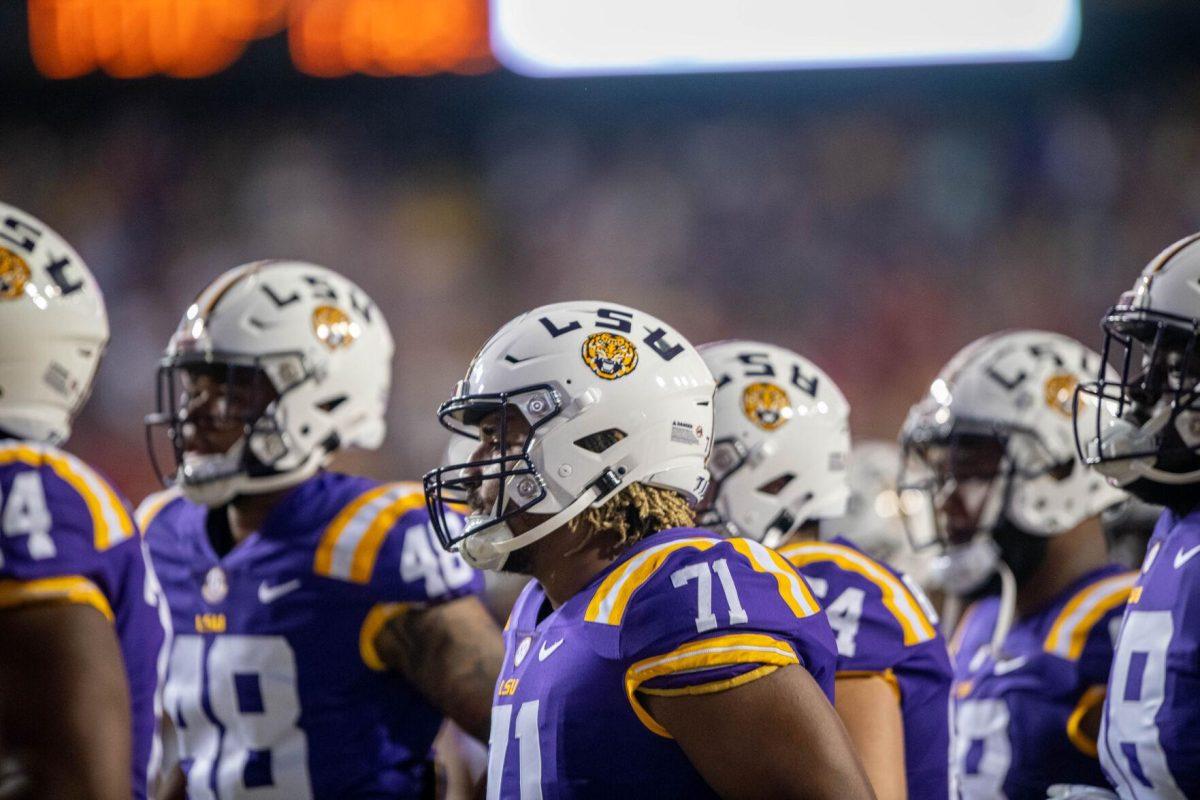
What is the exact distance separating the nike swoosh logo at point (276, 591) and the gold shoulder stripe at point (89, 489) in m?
0.40

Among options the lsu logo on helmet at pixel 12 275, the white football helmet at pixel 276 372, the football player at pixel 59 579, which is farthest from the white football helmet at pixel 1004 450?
the lsu logo on helmet at pixel 12 275

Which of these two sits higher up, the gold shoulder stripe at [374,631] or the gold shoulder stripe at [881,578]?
the gold shoulder stripe at [881,578]

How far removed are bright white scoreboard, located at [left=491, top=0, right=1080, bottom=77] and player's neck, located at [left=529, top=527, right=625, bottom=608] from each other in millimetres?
7182

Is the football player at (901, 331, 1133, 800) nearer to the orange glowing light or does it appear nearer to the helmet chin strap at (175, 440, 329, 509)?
the helmet chin strap at (175, 440, 329, 509)

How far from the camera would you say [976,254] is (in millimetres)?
9055

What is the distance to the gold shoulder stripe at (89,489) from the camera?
93.3 inches

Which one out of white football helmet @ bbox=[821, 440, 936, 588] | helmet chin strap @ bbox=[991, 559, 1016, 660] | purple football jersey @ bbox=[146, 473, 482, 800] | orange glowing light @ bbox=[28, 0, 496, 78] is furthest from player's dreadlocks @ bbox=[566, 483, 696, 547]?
orange glowing light @ bbox=[28, 0, 496, 78]

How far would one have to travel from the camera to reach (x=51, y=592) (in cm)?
226

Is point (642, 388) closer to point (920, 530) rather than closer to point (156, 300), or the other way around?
point (920, 530)

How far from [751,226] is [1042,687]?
6702 millimetres

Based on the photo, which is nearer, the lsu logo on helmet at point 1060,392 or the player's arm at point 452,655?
the player's arm at point 452,655

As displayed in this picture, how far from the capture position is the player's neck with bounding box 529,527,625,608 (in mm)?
1965

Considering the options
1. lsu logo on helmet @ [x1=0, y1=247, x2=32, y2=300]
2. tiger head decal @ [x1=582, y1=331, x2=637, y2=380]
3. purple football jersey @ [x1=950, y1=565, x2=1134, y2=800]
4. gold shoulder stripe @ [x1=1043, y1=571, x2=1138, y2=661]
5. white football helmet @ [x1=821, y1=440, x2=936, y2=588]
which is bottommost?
white football helmet @ [x1=821, y1=440, x2=936, y2=588]

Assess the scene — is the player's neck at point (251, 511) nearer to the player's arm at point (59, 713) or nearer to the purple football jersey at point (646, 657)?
the player's arm at point (59, 713)
